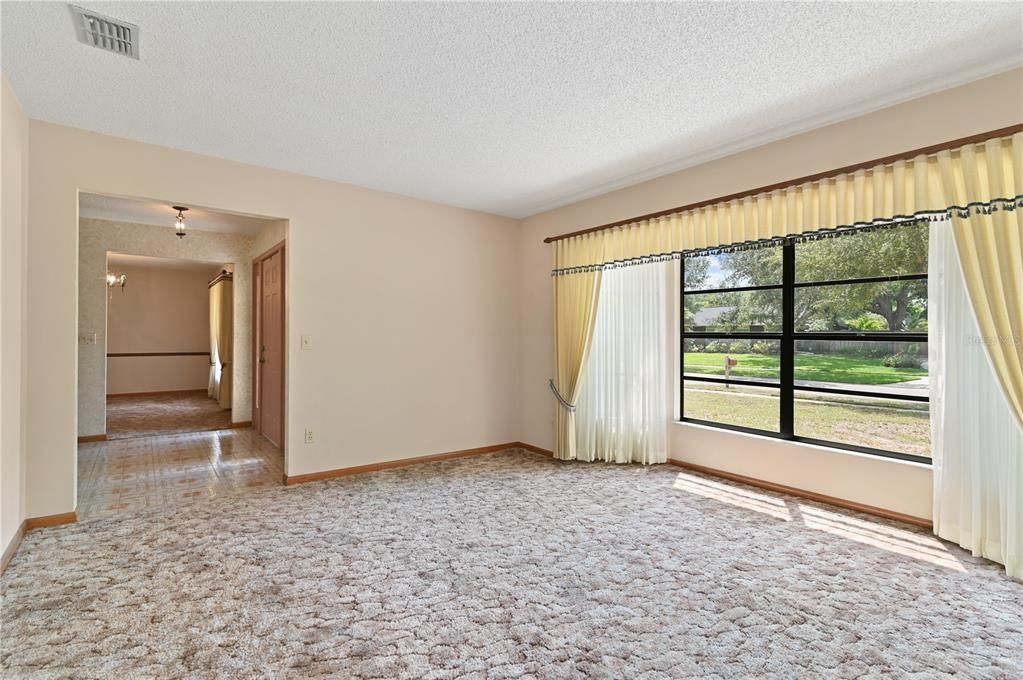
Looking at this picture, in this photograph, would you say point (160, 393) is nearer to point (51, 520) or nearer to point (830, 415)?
point (51, 520)

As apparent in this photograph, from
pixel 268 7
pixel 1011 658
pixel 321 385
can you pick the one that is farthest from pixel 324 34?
pixel 1011 658

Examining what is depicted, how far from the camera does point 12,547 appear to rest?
Result: 2812mm

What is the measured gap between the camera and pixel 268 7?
2.12m

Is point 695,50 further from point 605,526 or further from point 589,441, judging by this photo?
point 589,441

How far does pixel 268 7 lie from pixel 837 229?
135 inches

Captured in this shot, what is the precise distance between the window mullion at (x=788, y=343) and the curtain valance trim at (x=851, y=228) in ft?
1.36

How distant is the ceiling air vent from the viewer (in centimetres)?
220

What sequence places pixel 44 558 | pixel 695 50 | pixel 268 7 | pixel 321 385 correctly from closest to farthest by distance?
pixel 268 7
pixel 695 50
pixel 44 558
pixel 321 385

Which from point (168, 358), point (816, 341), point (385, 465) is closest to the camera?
point (816, 341)

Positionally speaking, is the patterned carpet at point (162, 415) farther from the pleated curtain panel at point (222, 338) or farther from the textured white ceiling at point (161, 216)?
the textured white ceiling at point (161, 216)

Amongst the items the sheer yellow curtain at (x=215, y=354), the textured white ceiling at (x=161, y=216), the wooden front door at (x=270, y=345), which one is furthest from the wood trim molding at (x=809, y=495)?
the sheer yellow curtain at (x=215, y=354)

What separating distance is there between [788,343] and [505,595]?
297cm

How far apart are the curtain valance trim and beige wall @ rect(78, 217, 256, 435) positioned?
5.01 m

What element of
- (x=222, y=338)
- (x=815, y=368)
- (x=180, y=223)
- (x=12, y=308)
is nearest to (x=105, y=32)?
(x=12, y=308)
